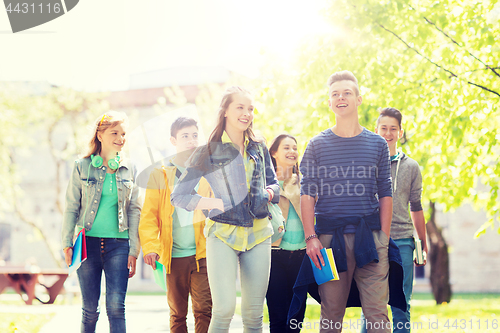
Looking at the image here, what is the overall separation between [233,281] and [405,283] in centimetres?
214

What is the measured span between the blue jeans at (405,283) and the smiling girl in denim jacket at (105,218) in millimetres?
2417

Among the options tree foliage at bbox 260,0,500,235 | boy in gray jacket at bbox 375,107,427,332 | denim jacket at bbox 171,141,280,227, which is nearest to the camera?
denim jacket at bbox 171,141,280,227

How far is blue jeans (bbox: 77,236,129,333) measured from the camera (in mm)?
4078

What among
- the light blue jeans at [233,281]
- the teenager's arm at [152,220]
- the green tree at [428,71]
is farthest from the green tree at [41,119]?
the light blue jeans at [233,281]

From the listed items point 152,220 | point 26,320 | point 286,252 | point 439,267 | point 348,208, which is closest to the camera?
point 348,208

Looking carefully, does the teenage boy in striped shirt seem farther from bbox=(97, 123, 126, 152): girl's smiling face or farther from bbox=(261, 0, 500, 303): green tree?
bbox=(261, 0, 500, 303): green tree

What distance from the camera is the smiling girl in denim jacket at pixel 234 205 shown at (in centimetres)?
333

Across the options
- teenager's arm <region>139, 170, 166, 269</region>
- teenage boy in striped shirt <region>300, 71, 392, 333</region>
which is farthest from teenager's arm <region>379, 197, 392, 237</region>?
teenager's arm <region>139, 170, 166, 269</region>

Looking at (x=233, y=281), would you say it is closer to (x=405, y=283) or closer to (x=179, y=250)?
(x=179, y=250)

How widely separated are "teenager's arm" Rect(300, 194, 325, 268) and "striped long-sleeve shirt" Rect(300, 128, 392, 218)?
6 centimetres

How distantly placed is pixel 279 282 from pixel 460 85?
187 inches

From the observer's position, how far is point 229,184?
3510 mm

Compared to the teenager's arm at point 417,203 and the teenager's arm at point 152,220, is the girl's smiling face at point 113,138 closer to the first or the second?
the teenager's arm at point 152,220

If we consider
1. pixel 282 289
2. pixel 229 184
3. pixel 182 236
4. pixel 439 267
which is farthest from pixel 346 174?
pixel 439 267
